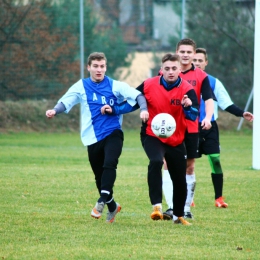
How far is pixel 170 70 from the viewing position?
715cm

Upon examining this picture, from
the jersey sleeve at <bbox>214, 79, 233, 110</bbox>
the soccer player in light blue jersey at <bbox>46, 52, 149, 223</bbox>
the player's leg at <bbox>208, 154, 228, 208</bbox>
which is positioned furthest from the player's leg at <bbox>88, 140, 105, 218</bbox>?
the player's leg at <bbox>208, 154, 228, 208</bbox>

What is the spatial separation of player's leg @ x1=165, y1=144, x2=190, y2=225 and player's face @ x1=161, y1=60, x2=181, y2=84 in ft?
2.37

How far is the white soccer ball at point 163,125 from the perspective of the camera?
275 inches

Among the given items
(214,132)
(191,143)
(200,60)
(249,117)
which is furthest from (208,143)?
(191,143)

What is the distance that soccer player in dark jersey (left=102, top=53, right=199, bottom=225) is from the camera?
714 centimetres

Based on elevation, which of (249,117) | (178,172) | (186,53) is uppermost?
(186,53)

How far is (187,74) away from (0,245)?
3.05 meters

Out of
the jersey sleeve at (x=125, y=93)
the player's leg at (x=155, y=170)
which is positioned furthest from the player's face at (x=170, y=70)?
the player's leg at (x=155, y=170)

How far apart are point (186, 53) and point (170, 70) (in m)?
0.86

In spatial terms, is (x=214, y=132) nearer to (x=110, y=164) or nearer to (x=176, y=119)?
(x=176, y=119)

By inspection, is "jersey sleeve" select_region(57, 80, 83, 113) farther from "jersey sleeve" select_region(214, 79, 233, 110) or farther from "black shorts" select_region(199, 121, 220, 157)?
"black shorts" select_region(199, 121, 220, 157)

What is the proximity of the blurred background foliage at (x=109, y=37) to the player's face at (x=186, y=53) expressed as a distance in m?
15.7

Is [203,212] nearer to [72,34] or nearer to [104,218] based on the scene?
[104,218]

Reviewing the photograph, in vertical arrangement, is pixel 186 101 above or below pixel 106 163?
above
